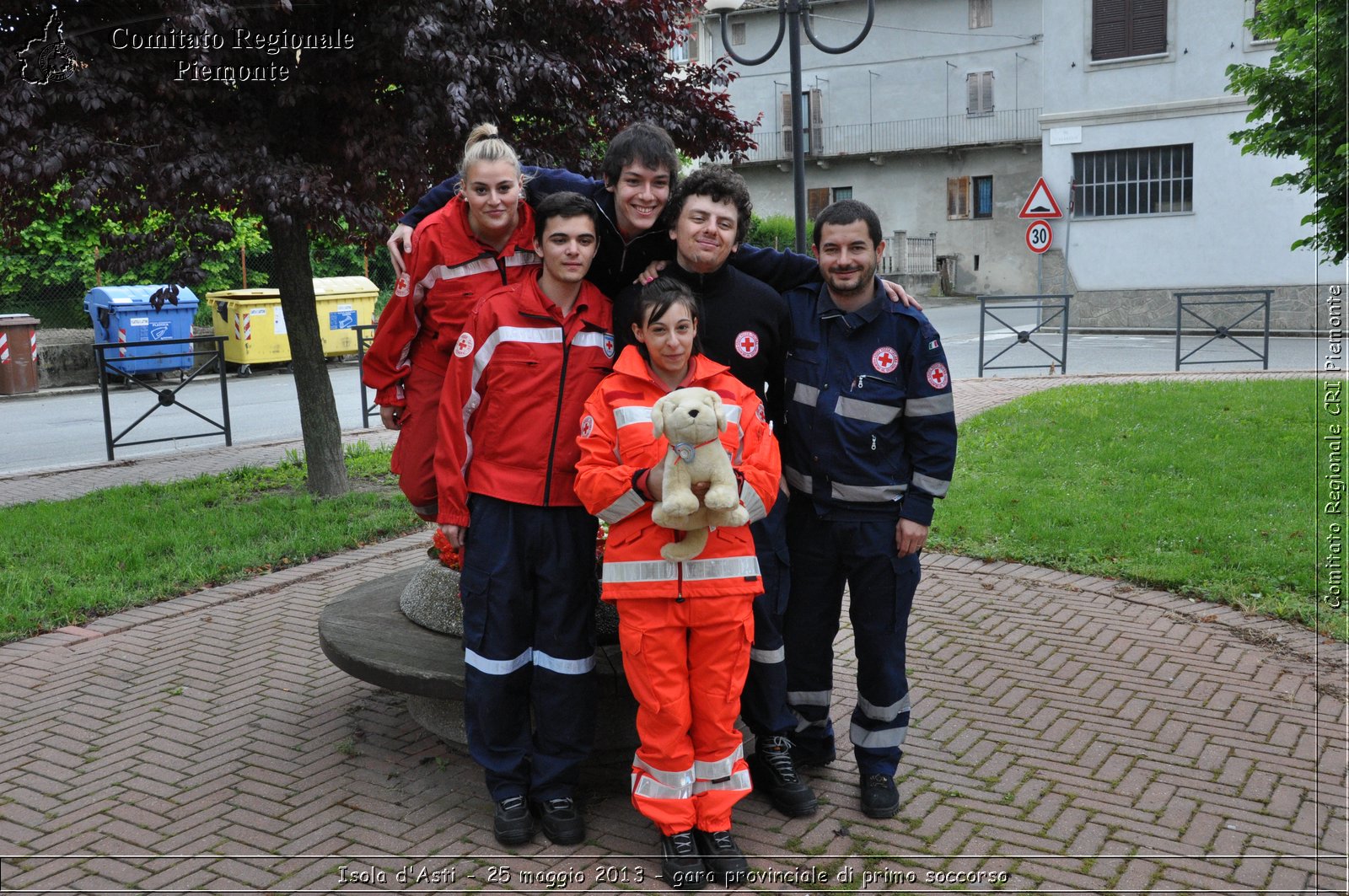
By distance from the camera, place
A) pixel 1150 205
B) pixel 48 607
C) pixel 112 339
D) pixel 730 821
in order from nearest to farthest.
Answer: pixel 730 821
pixel 48 607
pixel 112 339
pixel 1150 205

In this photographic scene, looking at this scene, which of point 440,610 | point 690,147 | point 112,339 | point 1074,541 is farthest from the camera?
point 112,339

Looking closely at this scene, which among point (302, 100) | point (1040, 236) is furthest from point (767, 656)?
point (1040, 236)

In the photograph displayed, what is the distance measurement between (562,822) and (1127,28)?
2671 centimetres

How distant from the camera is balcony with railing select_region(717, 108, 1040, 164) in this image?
38.0 metres

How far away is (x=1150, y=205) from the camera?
86.0 feet

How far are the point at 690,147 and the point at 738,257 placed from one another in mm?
4520

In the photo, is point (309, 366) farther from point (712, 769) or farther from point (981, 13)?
point (981, 13)

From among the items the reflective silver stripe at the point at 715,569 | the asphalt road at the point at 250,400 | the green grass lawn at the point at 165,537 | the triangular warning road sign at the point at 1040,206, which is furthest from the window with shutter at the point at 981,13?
the reflective silver stripe at the point at 715,569

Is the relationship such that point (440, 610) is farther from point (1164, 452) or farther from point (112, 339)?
point (112, 339)

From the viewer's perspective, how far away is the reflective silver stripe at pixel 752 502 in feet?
11.8

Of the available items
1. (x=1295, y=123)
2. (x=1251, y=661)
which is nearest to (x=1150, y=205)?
(x=1295, y=123)

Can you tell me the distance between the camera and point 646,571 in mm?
3559

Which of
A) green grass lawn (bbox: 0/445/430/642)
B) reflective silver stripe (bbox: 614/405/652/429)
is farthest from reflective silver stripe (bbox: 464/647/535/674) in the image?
green grass lawn (bbox: 0/445/430/642)

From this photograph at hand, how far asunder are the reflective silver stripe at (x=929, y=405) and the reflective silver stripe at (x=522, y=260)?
1473 millimetres
